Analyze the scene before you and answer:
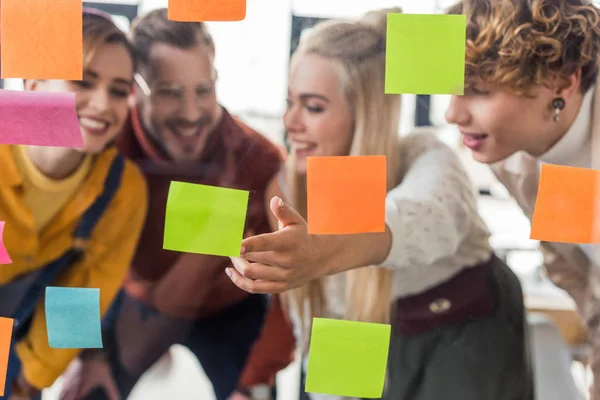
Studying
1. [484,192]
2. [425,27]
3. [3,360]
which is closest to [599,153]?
[484,192]

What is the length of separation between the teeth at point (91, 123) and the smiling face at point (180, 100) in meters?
0.06

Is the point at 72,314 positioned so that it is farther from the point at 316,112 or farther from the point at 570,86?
the point at 570,86

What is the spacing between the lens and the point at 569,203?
0.92m

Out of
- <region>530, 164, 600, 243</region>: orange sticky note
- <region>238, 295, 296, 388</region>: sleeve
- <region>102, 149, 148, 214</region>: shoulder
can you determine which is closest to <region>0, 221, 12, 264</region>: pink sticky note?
<region>102, 149, 148, 214</region>: shoulder

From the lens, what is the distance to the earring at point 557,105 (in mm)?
940

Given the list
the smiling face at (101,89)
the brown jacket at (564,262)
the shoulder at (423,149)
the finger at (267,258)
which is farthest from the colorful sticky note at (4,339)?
the brown jacket at (564,262)

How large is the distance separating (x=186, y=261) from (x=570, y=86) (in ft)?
2.12

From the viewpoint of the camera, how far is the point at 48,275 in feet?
3.31

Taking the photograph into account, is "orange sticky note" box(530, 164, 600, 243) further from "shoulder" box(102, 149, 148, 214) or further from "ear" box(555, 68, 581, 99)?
"shoulder" box(102, 149, 148, 214)

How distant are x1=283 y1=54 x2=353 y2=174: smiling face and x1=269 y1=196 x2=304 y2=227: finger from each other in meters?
0.09

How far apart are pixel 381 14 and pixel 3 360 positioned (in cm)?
80

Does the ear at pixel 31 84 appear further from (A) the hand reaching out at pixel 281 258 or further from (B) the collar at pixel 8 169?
(A) the hand reaching out at pixel 281 258

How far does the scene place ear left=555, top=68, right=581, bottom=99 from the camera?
935 mm

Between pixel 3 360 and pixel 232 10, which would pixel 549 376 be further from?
pixel 3 360
